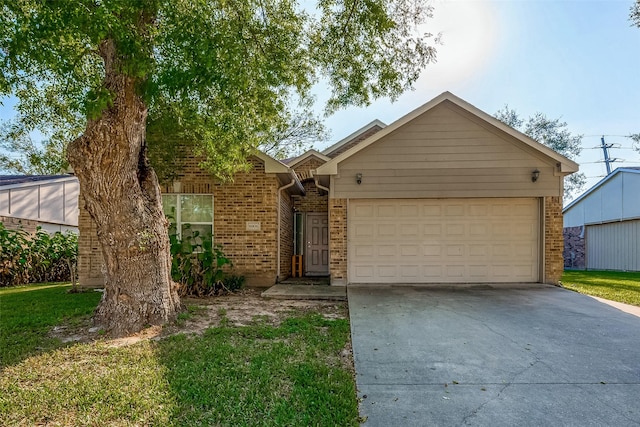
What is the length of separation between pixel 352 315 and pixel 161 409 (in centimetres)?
346

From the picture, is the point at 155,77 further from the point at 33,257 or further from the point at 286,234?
the point at 33,257

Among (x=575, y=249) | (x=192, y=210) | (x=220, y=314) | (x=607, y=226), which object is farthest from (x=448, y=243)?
(x=575, y=249)

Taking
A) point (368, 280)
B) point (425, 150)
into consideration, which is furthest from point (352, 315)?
point (425, 150)

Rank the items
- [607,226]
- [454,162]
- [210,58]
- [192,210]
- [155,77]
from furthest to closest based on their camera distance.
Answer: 1. [607,226]
2. [192,210]
3. [454,162]
4. [155,77]
5. [210,58]

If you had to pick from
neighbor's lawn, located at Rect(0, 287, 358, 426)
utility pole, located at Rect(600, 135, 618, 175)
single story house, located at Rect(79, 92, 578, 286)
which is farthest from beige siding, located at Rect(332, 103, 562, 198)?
utility pole, located at Rect(600, 135, 618, 175)

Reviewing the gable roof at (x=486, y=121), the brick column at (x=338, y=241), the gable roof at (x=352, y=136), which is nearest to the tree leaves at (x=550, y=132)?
the gable roof at (x=352, y=136)

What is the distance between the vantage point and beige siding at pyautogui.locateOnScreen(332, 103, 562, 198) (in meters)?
8.58

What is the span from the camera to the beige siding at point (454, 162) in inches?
338

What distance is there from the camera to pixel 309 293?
25.8 ft

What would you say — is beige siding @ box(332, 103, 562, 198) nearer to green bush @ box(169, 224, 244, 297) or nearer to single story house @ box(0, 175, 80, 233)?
green bush @ box(169, 224, 244, 297)

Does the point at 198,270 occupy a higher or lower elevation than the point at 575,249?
higher

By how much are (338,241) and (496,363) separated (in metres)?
5.28

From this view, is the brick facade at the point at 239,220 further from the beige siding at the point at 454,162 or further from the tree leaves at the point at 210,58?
the beige siding at the point at 454,162

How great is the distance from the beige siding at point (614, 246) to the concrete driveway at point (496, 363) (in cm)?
1191
